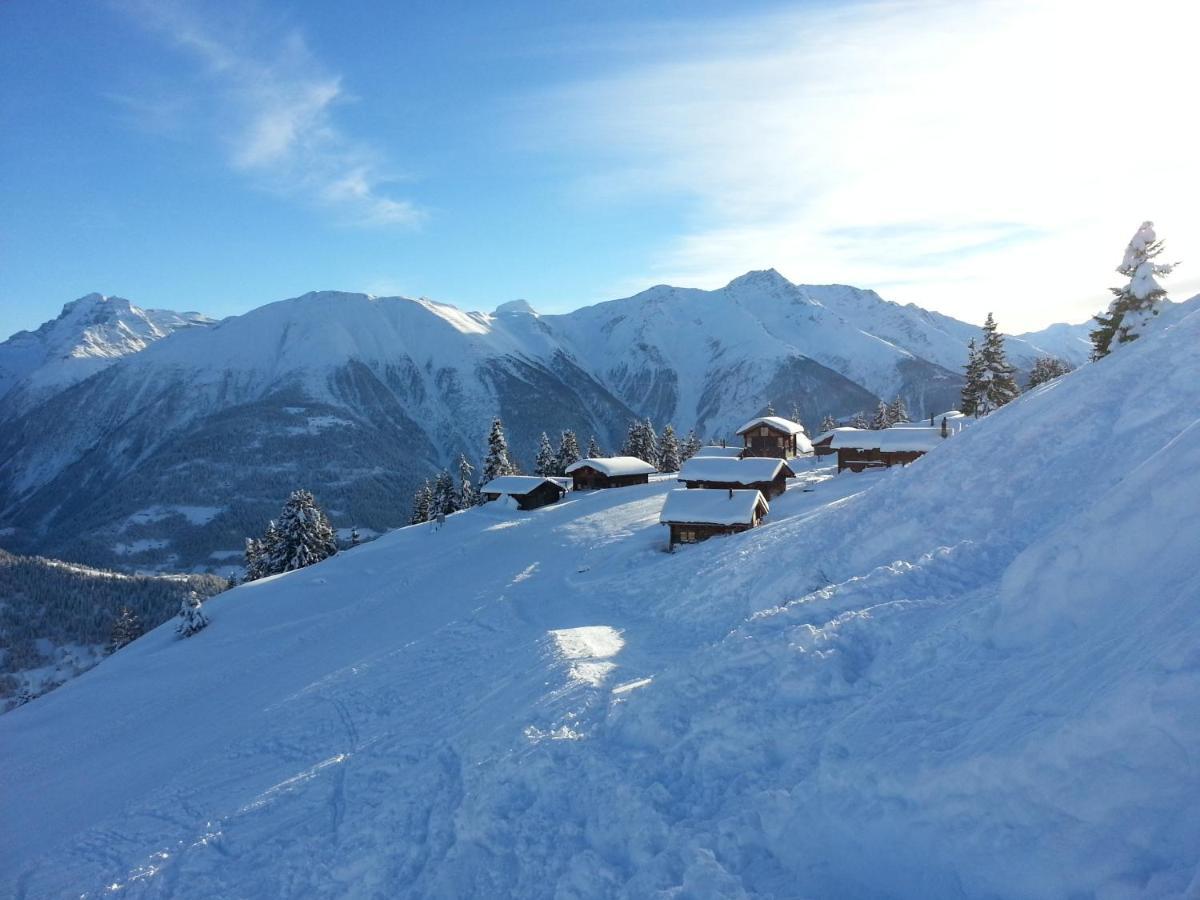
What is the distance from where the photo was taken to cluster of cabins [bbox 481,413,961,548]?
37.2 meters

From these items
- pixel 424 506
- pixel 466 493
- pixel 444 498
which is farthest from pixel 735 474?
pixel 424 506

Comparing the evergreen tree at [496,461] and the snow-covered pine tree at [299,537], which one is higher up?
the evergreen tree at [496,461]

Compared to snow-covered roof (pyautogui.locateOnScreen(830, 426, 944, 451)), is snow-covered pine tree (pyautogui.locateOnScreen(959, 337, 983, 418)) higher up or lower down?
higher up

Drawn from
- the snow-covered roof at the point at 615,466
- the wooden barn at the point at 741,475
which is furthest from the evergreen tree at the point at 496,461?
the wooden barn at the point at 741,475

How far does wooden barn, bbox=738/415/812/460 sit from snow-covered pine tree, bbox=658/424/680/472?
1332cm

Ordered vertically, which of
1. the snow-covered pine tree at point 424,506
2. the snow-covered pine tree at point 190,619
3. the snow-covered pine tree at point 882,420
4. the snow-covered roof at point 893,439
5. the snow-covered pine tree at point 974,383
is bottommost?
the snow-covered pine tree at point 190,619

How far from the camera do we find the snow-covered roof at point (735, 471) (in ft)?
153

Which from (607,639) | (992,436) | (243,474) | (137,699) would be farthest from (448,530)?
(243,474)

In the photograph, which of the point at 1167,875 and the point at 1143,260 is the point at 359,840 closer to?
the point at 1167,875

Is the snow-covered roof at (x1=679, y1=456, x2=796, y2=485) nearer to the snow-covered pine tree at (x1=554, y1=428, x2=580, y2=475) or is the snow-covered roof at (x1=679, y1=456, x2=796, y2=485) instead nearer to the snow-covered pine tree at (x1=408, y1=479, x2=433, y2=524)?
the snow-covered pine tree at (x1=554, y1=428, x2=580, y2=475)

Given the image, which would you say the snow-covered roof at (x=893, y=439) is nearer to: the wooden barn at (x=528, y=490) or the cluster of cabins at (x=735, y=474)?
the cluster of cabins at (x=735, y=474)

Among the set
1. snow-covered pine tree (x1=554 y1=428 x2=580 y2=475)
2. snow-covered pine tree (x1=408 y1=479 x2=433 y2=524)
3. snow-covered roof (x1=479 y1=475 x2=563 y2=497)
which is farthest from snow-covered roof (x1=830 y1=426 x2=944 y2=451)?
snow-covered pine tree (x1=408 y1=479 x2=433 y2=524)

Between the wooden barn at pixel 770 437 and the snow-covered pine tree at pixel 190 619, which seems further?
the wooden barn at pixel 770 437

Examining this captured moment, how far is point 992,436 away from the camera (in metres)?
24.5
